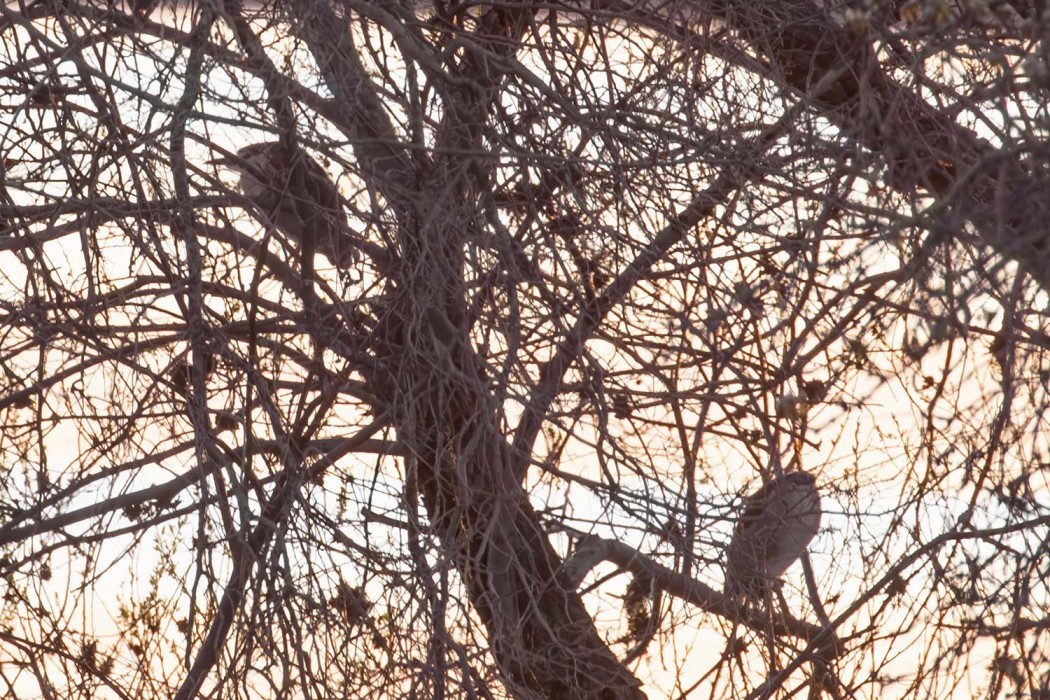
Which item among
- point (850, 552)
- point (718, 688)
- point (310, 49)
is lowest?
point (718, 688)

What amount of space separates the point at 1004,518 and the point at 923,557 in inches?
9.9

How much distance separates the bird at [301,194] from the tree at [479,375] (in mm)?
23

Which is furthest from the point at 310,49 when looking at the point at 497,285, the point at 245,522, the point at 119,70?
the point at 245,522

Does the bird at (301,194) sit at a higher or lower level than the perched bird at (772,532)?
higher

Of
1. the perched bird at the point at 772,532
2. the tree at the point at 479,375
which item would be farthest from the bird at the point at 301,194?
the perched bird at the point at 772,532

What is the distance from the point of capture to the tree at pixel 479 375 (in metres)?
3.19

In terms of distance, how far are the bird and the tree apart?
2cm

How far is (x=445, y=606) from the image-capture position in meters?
3.09

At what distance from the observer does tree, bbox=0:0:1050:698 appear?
10.5ft

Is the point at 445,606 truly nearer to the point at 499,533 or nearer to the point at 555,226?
the point at 499,533

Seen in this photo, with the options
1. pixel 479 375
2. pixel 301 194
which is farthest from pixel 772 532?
pixel 301 194

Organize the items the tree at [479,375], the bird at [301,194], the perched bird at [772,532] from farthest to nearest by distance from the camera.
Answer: the perched bird at [772,532] → the bird at [301,194] → the tree at [479,375]

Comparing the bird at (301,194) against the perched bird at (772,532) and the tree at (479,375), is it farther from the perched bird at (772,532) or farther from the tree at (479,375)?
the perched bird at (772,532)

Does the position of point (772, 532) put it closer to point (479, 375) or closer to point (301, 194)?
point (479, 375)
